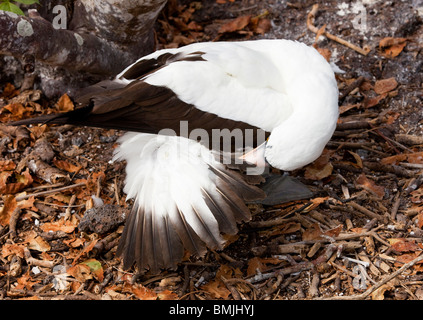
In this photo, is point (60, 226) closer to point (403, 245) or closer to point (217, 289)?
point (217, 289)

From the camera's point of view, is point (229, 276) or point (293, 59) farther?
point (293, 59)

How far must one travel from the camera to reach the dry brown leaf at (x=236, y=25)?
5.00m

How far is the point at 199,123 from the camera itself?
3275mm

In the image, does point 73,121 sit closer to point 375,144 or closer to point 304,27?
point 375,144

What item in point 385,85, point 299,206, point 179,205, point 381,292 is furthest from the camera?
point 385,85

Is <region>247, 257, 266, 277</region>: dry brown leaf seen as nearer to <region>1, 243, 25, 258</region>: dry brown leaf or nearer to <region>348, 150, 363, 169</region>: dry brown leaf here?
<region>348, 150, 363, 169</region>: dry brown leaf

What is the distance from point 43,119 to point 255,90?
1242mm

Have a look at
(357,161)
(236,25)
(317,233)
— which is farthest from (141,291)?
(236,25)

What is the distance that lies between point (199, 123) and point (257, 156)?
1.41ft

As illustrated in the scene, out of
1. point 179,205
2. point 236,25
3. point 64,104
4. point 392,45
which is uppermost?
point 236,25

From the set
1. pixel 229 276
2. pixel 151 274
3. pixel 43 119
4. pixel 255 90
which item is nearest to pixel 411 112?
pixel 255 90

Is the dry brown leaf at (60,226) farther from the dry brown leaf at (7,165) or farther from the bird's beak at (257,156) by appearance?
the bird's beak at (257,156)

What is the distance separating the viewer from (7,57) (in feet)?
14.3

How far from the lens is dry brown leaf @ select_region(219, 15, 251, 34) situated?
500 centimetres
